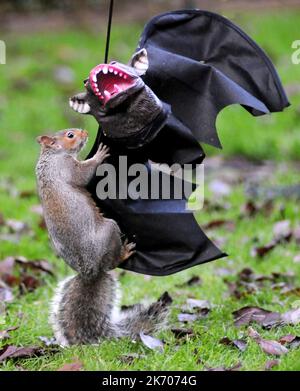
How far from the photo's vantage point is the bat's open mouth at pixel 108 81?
3150 mm

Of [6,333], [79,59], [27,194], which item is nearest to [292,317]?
[6,333]

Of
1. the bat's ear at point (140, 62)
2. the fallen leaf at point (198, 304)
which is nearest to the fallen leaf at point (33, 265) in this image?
the fallen leaf at point (198, 304)

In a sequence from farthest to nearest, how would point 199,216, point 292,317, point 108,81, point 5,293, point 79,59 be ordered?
1. point 79,59
2. point 199,216
3. point 5,293
4. point 292,317
5. point 108,81

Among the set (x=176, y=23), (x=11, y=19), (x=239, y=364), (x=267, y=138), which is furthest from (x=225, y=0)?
(x=239, y=364)

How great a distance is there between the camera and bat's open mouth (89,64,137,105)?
10.3 feet

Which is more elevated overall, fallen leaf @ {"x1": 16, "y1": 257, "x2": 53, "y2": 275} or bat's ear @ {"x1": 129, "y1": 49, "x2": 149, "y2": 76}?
bat's ear @ {"x1": 129, "y1": 49, "x2": 149, "y2": 76}

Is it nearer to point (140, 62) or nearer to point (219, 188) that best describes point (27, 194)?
point (219, 188)

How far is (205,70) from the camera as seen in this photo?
11.4 feet

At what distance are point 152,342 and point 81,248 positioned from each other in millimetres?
496

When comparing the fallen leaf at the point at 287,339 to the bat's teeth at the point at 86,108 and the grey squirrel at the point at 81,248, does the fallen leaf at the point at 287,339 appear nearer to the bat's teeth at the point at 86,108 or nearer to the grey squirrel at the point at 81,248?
the grey squirrel at the point at 81,248

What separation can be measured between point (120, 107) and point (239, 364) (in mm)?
1071

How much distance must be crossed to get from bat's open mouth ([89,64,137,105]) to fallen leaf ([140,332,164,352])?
975 millimetres

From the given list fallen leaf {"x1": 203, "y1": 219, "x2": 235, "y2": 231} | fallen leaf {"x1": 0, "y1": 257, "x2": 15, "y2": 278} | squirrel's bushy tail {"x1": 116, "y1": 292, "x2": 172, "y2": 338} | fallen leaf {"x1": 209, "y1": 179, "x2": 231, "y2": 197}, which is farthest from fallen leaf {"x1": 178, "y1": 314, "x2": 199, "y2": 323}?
fallen leaf {"x1": 209, "y1": 179, "x2": 231, "y2": 197}
